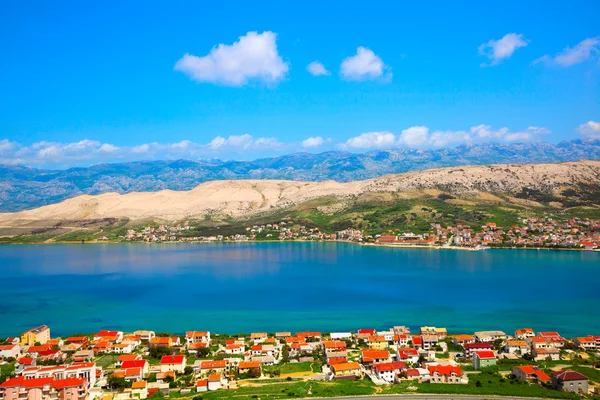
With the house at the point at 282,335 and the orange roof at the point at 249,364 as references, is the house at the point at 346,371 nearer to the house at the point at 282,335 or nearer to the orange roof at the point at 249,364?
the orange roof at the point at 249,364

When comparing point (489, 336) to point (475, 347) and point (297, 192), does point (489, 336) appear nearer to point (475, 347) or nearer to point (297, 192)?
point (475, 347)

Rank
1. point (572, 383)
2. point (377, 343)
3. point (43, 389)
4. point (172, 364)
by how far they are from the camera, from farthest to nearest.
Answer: point (377, 343) → point (172, 364) → point (43, 389) → point (572, 383)

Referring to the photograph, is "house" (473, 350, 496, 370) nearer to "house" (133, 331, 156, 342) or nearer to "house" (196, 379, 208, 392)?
"house" (196, 379, 208, 392)

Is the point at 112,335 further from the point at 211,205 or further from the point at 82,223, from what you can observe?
the point at 211,205

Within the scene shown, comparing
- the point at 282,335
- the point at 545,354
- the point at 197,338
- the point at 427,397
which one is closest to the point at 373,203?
the point at 282,335

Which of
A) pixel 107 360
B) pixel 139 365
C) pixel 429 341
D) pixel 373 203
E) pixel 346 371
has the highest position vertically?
pixel 373 203

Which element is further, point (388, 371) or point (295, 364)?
point (295, 364)

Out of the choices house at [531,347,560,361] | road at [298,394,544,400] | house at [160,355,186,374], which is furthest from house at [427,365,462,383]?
house at [160,355,186,374]

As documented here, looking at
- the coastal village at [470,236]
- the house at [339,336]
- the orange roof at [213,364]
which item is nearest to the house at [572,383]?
the house at [339,336]
